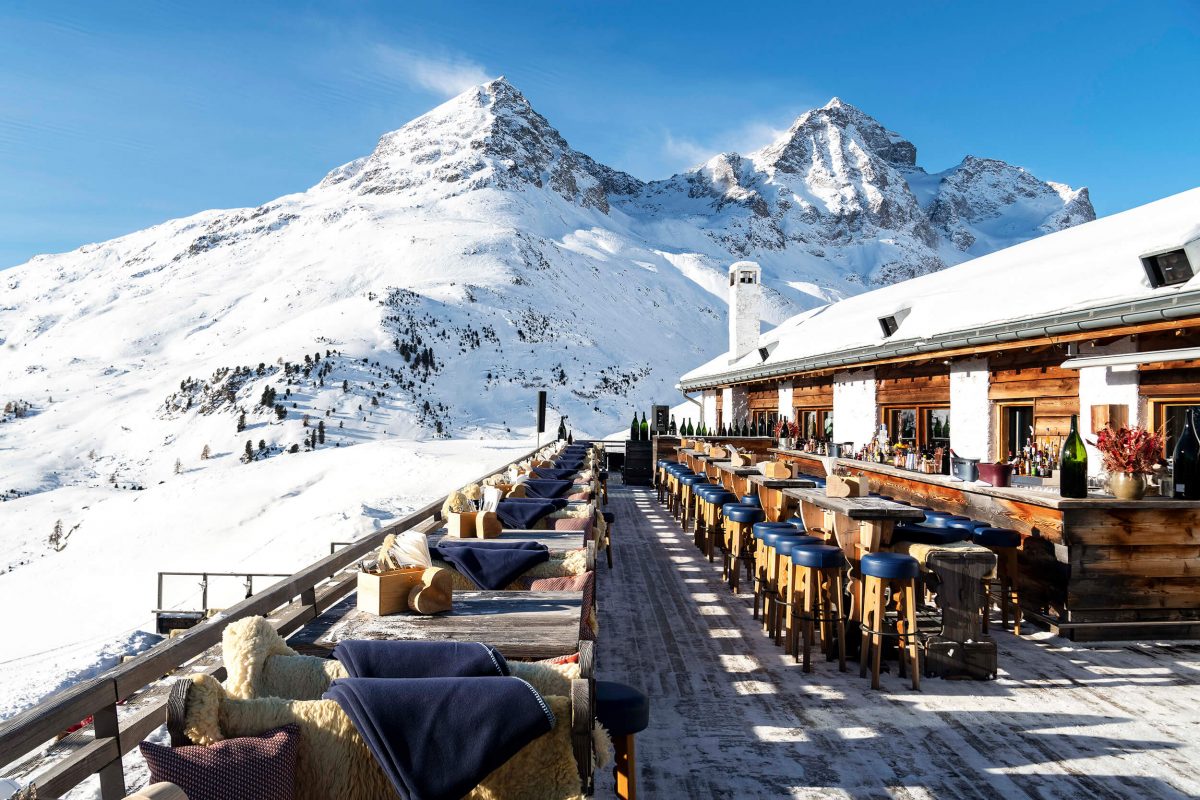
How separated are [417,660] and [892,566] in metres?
3.48

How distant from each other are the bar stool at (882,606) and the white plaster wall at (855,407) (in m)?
6.11

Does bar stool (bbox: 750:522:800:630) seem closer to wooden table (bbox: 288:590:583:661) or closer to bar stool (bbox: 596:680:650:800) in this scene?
wooden table (bbox: 288:590:583:661)

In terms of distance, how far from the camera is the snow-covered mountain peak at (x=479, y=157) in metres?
102

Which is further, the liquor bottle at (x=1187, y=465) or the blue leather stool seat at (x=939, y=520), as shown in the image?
the blue leather stool seat at (x=939, y=520)

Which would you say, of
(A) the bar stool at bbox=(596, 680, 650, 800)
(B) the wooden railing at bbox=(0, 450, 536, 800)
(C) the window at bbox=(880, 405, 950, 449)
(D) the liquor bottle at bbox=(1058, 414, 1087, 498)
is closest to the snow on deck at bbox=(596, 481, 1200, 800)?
(A) the bar stool at bbox=(596, 680, 650, 800)

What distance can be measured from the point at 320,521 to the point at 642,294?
5788 cm

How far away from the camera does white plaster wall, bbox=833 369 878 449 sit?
35.0 ft

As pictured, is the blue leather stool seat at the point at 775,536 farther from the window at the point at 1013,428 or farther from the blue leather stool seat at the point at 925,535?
the window at the point at 1013,428

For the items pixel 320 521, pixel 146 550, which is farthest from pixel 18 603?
pixel 320 521

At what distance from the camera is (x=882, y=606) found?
4.67 m

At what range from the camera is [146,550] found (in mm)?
16906

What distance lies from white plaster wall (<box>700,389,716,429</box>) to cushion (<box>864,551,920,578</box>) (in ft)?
50.2

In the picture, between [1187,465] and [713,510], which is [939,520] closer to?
[1187,465]

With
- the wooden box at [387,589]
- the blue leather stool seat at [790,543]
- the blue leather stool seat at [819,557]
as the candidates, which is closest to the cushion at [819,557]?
the blue leather stool seat at [819,557]
